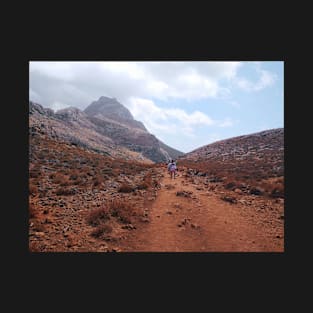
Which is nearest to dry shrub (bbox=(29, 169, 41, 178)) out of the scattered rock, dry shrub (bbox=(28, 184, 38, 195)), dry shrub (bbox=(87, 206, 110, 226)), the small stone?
dry shrub (bbox=(28, 184, 38, 195))

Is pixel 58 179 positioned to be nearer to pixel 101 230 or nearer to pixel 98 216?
pixel 98 216

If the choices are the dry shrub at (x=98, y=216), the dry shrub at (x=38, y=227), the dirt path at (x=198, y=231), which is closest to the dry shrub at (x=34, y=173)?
the dry shrub at (x=98, y=216)

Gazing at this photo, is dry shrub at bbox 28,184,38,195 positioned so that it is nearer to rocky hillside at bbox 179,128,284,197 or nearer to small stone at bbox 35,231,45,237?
small stone at bbox 35,231,45,237

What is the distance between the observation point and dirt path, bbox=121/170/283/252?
29.2ft

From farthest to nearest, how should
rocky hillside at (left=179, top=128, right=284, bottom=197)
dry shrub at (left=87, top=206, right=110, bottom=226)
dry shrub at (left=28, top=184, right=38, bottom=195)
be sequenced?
1. rocky hillside at (left=179, top=128, right=284, bottom=197)
2. dry shrub at (left=28, top=184, right=38, bottom=195)
3. dry shrub at (left=87, top=206, right=110, bottom=226)

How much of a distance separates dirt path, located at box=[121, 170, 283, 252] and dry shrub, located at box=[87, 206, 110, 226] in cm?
130

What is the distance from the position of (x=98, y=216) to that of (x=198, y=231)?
366 cm

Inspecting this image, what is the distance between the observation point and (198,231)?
1005 centimetres

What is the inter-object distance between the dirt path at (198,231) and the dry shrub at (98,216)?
1301 millimetres

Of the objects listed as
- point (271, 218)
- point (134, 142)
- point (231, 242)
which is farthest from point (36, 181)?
point (134, 142)

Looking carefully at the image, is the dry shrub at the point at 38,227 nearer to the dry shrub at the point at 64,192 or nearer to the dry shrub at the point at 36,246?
the dry shrub at the point at 36,246

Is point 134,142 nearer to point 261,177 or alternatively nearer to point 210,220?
point 261,177

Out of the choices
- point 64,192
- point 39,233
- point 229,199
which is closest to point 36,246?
point 39,233

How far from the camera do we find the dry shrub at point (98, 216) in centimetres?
995
